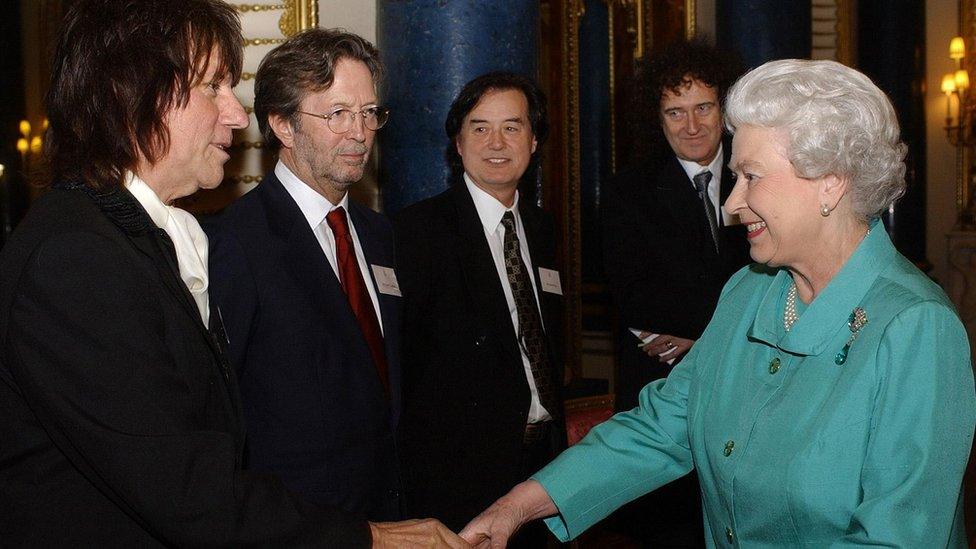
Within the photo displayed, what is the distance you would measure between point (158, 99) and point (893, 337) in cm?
133

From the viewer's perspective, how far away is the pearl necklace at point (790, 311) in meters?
2.08

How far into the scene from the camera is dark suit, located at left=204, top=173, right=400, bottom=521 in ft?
7.80

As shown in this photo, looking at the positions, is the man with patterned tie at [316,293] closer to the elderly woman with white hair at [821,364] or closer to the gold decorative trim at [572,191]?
the elderly woman with white hair at [821,364]

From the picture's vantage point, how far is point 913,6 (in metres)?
10.5

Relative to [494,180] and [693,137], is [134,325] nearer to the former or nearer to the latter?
[494,180]

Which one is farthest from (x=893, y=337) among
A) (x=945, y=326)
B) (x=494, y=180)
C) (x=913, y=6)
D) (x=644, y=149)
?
(x=913, y=6)

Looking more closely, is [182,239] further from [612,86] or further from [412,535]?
[612,86]

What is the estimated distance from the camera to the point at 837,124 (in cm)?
190

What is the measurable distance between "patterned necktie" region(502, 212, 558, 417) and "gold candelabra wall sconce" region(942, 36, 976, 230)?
9.70m

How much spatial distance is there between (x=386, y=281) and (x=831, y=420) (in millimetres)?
1319

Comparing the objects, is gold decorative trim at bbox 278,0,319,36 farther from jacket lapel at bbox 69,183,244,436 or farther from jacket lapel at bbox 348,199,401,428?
jacket lapel at bbox 69,183,244,436

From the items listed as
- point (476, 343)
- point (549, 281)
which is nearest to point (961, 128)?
point (549, 281)

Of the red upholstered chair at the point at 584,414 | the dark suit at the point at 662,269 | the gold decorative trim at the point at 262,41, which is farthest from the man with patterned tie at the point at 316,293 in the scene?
the gold decorative trim at the point at 262,41

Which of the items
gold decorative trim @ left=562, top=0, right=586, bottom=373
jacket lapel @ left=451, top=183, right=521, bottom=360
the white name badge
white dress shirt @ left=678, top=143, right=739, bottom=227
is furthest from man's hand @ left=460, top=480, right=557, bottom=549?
gold decorative trim @ left=562, top=0, right=586, bottom=373
